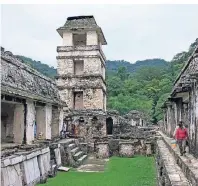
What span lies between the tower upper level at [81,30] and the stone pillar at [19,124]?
15.1 metres

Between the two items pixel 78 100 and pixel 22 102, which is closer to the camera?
pixel 22 102

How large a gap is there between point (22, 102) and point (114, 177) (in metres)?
4.65

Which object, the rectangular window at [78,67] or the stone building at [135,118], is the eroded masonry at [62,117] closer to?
the rectangular window at [78,67]

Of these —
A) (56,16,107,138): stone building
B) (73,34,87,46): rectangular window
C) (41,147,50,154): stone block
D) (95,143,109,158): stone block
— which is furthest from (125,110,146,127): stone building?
(41,147,50,154): stone block

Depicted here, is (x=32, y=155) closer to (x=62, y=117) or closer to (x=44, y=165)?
(x=44, y=165)

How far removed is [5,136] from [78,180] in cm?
530

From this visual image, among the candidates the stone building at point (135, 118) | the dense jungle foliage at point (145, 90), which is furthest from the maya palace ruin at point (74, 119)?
the dense jungle foliage at point (145, 90)

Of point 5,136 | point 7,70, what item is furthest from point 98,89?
A: point 7,70

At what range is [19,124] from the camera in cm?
1355

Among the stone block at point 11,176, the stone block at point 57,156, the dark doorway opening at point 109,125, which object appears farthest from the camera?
the dark doorway opening at point 109,125

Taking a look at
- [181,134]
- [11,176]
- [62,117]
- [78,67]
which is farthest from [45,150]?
[78,67]

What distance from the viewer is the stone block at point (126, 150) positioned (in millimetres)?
20250

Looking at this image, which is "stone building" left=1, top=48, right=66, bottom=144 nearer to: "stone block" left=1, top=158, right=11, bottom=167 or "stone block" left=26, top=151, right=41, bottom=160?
"stone block" left=26, top=151, right=41, bottom=160

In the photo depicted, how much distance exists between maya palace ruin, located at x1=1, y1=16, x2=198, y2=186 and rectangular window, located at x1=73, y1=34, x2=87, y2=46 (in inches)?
1.4
